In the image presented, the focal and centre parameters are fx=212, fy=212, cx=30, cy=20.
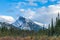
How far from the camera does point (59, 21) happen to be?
79.4m

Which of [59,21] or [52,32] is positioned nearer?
[52,32]

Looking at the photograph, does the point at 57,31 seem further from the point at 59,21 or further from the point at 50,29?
the point at 59,21

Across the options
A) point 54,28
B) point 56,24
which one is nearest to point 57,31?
point 54,28

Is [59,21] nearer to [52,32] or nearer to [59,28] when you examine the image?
[59,28]

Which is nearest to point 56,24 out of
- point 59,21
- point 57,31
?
point 59,21

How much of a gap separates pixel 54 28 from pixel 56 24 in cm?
533

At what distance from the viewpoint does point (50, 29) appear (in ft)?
237

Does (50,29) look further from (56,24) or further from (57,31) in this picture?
(56,24)

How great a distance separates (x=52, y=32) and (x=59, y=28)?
556cm

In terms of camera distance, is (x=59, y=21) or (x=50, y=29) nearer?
(x=50, y=29)

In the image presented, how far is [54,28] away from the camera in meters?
74.1

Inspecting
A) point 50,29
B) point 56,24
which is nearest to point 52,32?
point 50,29

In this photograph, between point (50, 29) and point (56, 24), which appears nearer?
point (50, 29)

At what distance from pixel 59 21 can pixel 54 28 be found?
6.34m
